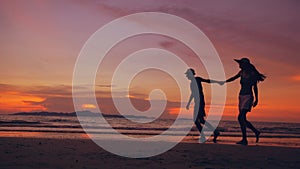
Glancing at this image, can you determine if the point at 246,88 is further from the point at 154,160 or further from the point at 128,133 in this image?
the point at 128,133

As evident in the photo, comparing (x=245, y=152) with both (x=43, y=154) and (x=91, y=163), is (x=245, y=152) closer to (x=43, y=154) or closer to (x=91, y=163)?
(x=91, y=163)

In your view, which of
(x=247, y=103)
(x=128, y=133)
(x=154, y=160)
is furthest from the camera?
(x=128, y=133)

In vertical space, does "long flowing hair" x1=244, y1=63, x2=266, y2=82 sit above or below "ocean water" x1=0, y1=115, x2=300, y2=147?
above

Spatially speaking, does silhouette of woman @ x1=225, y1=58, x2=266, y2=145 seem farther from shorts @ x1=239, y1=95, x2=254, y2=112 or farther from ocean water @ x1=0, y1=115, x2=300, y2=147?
ocean water @ x1=0, y1=115, x2=300, y2=147

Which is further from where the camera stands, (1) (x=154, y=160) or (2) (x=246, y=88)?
(2) (x=246, y=88)

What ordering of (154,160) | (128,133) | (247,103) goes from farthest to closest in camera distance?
(128,133) < (247,103) < (154,160)

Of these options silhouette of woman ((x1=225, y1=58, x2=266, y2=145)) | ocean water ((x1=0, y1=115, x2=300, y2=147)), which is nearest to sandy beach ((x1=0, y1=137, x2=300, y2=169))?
silhouette of woman ((x1=225, y1=58, x2=266, y2=145))

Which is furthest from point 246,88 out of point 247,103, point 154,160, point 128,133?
point 128,133

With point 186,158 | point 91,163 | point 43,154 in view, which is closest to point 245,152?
point 186,158

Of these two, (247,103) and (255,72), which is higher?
(255,72)

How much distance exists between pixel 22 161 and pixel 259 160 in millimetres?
5656

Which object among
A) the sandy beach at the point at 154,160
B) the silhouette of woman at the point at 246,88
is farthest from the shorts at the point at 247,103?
the sandy beach at the point at 154,160

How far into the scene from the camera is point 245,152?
10.2m

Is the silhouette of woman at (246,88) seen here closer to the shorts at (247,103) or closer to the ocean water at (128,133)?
the shorts at (247,103)
